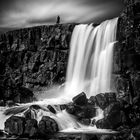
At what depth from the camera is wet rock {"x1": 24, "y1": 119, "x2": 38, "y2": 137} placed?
3722 cm

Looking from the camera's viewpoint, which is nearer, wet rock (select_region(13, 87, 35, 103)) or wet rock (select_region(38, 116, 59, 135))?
wet rock (select_region(38, 116, 59, 135))

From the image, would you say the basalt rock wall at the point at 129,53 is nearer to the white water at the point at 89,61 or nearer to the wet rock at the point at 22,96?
the white water at the point at 89,61

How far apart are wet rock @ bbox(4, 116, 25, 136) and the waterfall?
21.0 metres

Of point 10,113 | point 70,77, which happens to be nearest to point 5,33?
point 70,77

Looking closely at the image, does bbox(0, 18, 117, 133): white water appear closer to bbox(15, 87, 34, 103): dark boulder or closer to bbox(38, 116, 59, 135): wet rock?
bbox(15, 87, 34, 103): dark boulder

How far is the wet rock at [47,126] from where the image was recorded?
1522 inches

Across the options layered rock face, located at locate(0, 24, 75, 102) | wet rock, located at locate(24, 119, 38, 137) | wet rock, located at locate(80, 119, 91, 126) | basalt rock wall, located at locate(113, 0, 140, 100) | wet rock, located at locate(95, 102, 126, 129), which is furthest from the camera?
layered rock face, located at locate(0, 24, 75, 102)

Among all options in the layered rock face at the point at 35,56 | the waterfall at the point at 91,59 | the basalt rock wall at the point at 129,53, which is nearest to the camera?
the basalt rock wall at the point at 129,53

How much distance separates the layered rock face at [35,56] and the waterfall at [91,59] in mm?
3511

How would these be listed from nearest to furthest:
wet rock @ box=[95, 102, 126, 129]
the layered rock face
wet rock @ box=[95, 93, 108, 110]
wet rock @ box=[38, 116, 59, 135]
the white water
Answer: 1. wet rock @ box=[38, 116, 59, 135]
2. wet rock @ box=[95, 102, 126, 129]
3. wet rock @ box=[95, 93, 108, 110]
4. the white water
5. the layered rock face

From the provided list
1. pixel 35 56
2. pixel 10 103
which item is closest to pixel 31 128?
pixel 10 103

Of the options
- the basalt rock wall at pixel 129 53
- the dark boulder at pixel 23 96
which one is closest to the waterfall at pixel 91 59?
the basalt rock wall at pixel 129 53

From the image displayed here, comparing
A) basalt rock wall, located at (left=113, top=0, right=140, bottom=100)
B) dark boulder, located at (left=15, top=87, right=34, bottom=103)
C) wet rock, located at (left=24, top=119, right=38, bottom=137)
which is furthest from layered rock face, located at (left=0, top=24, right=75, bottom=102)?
wet rock, located at (left=24, top=119, right=38, bottom=137)

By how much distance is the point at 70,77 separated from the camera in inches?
2660
